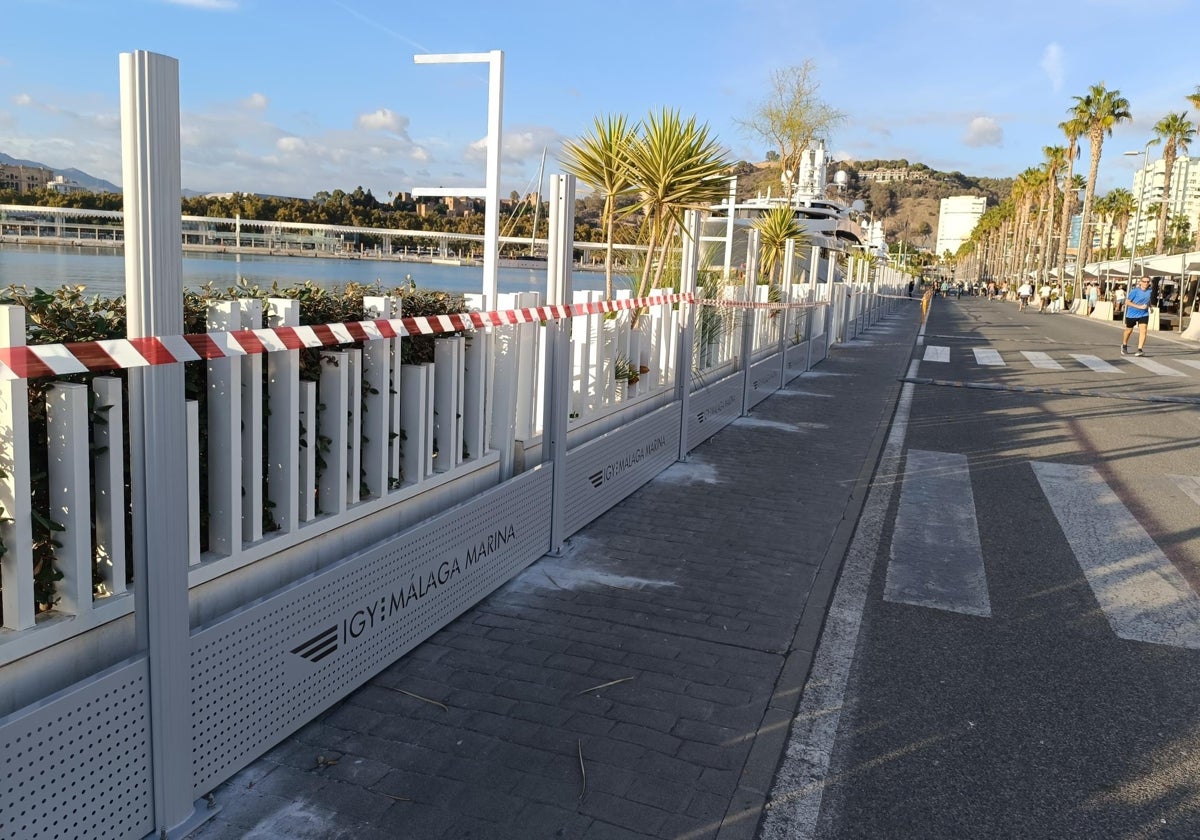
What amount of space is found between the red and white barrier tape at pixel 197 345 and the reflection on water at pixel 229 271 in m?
0.43

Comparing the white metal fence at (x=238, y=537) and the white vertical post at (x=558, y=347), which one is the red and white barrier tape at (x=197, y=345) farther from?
the white vertical post at (x=558, y=347)

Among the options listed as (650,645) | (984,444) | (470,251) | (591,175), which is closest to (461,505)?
(650,645)

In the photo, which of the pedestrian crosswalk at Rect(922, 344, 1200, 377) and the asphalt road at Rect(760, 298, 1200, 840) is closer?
the asphalt road at Rect(760, 298, 1200, 840)

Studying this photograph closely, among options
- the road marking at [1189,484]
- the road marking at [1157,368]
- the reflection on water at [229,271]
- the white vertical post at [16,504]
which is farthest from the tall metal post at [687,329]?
the road marking at [1157,368]

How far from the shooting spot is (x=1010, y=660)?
455cm

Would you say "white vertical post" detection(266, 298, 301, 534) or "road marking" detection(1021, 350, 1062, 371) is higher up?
"white vertical post" detection(266, 298, 301, 534)

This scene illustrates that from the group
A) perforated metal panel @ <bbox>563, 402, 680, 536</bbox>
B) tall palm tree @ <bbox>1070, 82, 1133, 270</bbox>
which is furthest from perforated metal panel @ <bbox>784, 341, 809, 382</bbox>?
tall palm tree @ <bbox>1070, 82, 1133, 270</bbox>

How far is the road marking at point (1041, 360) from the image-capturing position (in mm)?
19688

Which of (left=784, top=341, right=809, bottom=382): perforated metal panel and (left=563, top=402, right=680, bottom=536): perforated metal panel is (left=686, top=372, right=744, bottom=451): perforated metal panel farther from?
(left=784, top=341, right=809, bottom=382): perforated metal panel

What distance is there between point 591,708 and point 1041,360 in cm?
2049

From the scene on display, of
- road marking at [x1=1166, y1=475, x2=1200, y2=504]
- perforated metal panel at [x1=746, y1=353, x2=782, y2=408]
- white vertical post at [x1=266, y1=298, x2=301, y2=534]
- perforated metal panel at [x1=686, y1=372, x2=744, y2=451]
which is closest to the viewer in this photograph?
→ white vertical post at [x1=266, y1=298, x2=301, y2=534]

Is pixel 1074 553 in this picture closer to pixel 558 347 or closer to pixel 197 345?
pixel 558 347

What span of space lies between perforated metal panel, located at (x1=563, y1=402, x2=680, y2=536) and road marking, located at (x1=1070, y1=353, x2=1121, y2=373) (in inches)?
571

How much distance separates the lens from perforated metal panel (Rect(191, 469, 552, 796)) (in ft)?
10.3
